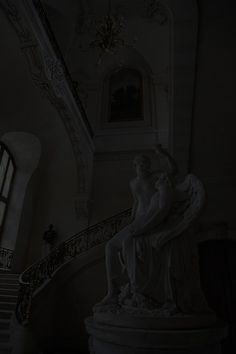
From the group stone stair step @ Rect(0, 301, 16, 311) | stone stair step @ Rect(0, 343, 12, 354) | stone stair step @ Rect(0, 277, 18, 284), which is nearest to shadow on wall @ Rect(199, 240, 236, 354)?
stone stair step @ Rect(0, 343, 12, 354)

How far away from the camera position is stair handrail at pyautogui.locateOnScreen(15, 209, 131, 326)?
15.8ft

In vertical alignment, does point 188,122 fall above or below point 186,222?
above

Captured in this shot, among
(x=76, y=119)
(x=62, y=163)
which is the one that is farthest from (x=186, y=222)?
(x=62, y=163)

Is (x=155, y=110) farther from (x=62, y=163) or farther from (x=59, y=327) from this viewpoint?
(x=59, y=327)

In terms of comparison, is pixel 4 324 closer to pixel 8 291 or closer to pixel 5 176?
pixel 8 291

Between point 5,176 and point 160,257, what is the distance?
30.4 feet

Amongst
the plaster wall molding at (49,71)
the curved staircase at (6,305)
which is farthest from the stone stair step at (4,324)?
the plaster wall molding at (49,71)

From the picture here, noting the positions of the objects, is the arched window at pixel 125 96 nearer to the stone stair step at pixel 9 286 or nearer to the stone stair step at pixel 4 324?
the stone stair step at pixel 9 286

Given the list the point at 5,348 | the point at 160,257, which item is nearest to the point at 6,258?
the point at 5,348

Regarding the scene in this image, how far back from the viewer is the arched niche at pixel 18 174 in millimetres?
9297

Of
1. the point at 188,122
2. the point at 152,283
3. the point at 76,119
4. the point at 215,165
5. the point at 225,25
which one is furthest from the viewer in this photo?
the point at 76,119

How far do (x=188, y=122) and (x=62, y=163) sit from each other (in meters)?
6.76

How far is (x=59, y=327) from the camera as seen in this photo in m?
6.08

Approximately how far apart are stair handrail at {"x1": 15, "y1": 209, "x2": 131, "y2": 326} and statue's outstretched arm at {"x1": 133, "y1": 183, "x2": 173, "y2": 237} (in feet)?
11.6
